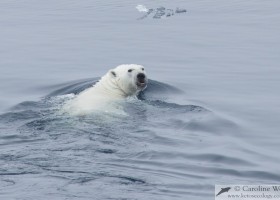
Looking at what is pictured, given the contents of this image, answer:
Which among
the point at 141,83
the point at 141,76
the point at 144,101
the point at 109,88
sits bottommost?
the point at 144,101

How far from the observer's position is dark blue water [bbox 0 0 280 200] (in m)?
12.8

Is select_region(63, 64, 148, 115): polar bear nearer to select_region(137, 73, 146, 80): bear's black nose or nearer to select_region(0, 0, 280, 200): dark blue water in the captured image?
select_region(137, 73, 146, 80): bear's black nose

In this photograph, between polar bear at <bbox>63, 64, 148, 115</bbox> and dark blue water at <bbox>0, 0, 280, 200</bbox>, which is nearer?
dark blue water at <bbox>0, 0, 280, 200</bbox>

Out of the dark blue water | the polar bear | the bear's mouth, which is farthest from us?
the bear's mouth

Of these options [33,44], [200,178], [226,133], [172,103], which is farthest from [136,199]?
[33,44]

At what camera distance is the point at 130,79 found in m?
19.5

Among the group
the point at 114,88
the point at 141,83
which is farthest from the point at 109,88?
the point at 141,83

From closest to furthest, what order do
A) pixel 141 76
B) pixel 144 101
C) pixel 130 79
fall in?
pixel 141 76
pixel 144 101
pixel 130 79

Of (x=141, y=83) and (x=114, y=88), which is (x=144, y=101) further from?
(x=114, y=88)

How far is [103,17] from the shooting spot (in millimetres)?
31688

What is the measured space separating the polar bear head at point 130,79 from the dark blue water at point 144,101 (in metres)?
0.39

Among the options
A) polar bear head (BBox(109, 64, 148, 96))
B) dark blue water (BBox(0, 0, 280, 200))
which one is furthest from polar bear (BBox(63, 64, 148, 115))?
dark blue water (BBox(0, 0, 280, 200))

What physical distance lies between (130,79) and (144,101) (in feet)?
1.89

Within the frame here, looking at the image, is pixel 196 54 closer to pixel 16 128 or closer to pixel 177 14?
pixel 177 14
